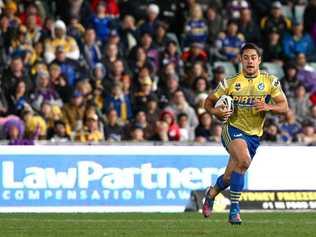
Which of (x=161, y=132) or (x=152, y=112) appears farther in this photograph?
(x=152, y=112)

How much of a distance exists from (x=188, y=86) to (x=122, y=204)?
5438 mm

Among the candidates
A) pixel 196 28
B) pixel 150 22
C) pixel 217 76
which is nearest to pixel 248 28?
pixel 196 28

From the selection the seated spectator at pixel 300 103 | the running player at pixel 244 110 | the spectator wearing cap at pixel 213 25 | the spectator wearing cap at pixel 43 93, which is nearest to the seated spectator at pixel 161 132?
the spectator wearing cap at pixel 43 93

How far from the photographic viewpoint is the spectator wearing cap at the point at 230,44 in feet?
88.9

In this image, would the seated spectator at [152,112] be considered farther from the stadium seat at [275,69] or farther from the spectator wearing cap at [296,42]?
the spectator wearing cap at [296,42]

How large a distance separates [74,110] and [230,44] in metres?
5.09

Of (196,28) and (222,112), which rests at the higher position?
(222,112)

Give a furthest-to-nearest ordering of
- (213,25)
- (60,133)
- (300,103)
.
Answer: (213,25) < (300,103) < (60,133)

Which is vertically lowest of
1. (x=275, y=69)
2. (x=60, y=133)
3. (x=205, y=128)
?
(x=205, y=128)

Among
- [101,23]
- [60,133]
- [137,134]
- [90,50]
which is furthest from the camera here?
[101,23]

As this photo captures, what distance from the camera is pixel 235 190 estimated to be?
→ 15.5 metres

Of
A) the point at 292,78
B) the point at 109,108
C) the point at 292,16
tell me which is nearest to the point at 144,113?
the point at 109,108

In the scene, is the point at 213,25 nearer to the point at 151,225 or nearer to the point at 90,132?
the point at 90,132

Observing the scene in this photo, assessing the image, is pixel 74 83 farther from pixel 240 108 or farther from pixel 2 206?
pixel 240 108
